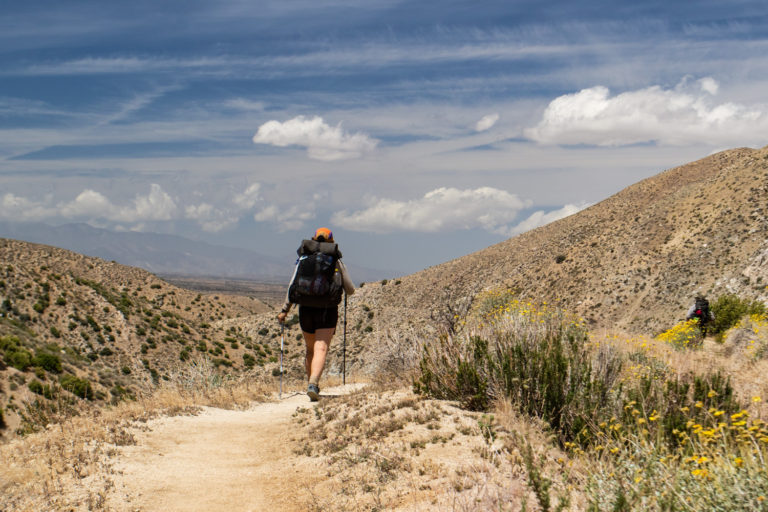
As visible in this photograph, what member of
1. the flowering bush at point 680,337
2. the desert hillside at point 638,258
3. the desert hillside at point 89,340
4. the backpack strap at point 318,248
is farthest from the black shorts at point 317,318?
the desert hillside at point 89,340

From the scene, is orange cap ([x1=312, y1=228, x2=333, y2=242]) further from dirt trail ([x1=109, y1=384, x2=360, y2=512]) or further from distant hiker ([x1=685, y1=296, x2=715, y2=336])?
distant hiker ([x1=685, y1=296, x2=715, y2=336])

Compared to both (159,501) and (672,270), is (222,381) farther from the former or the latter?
(672,270)

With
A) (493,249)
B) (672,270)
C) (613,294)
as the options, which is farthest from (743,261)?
(493,249)

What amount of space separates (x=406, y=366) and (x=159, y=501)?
4331mm

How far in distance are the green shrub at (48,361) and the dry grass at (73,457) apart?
827 inches

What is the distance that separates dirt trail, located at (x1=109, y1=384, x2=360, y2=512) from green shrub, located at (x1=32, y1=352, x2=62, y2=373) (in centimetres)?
2225

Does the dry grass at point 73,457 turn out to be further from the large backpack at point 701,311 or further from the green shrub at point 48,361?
the green shrub at point 48,361

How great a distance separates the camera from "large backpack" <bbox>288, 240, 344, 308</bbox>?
7.37 m

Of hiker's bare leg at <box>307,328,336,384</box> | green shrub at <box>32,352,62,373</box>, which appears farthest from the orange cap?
green shrub at <box>32,352,62,373</box>

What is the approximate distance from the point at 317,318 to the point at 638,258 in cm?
3813

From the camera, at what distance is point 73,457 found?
15.4ft

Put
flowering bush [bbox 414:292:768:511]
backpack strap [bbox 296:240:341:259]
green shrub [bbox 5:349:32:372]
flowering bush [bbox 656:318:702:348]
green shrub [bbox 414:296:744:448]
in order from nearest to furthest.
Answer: flowering bush [bbox 414:292:768:511] → green shrub [bbox 414:296:744:448] → backpack strap [bbox 296:240:341:259] → flowering bush [bbox 656:318:702:348] → green shrub [bbox 5:349:32:372]

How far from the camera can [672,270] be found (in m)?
35.4

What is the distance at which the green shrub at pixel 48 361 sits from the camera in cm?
2433
